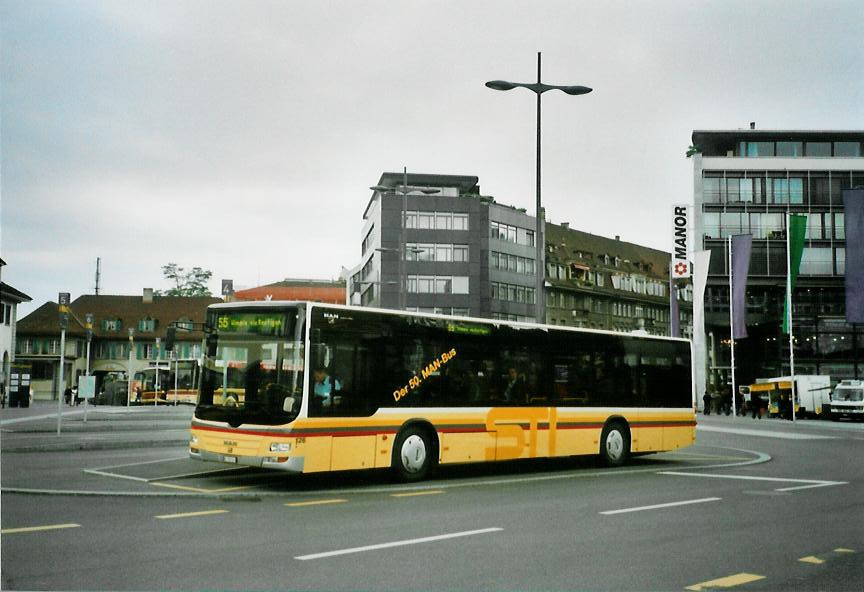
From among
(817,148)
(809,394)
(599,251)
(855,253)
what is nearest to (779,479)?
(855,253)

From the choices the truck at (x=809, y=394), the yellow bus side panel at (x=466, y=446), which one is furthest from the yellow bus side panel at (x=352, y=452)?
the truck at (x=809, y=394)

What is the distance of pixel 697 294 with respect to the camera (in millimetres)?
69125

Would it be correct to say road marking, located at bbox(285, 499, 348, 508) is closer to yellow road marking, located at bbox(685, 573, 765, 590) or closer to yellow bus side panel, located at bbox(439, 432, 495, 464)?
yellow bus side panel, located at bbox(439, 432, 495, 464)

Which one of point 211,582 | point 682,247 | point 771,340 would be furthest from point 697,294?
point 211,582

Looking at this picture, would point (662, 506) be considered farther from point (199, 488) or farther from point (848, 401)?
point (848, 401)

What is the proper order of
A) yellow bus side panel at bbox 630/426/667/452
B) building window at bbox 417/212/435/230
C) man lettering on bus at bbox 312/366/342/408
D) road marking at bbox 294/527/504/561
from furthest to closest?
building window at bbox 417/212/435/230 → yellow bus side panel at bbox 630/426/667/452 → man lettering on bus at bbox 312/366/342/408 → road marking at bbox 294/527/504/561

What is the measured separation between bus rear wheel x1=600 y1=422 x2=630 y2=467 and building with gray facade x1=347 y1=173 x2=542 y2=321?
231 feet

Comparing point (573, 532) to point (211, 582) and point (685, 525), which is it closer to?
point (685, 525)

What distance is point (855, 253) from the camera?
178 feet

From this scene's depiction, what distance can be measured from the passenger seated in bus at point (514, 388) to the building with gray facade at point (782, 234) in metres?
68.2

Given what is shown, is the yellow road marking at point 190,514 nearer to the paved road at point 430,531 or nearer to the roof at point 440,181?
the paved road at point 430,531

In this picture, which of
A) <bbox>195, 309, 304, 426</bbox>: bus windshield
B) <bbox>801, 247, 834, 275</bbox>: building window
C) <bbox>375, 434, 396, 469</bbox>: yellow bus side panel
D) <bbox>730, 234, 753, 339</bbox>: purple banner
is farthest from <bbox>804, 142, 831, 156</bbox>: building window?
<bbox>195, 309, 304, 426</bbox>: bus windshield

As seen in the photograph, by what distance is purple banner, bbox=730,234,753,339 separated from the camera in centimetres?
6531

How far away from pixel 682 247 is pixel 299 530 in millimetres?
74318
